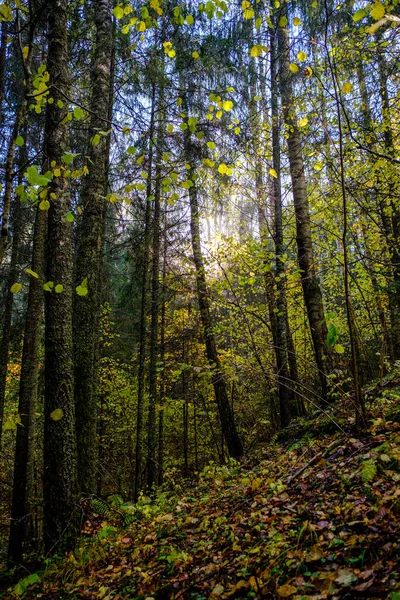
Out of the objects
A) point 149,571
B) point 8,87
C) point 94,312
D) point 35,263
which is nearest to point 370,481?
point 149,571

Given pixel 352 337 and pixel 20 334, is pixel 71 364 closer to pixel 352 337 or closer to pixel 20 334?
pixel 352 337

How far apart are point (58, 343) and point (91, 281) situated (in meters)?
1.40

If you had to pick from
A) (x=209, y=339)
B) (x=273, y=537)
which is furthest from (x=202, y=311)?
(x=273, y=537)

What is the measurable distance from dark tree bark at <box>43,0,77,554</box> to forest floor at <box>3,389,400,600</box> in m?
0.42

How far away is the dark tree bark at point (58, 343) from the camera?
382 centimetres

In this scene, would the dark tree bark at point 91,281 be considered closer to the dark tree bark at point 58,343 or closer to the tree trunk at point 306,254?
the dark tree bark at point 58,343

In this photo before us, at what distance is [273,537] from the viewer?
8.31 ft

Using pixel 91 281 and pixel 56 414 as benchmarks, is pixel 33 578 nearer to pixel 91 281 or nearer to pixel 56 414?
pixel 56 414

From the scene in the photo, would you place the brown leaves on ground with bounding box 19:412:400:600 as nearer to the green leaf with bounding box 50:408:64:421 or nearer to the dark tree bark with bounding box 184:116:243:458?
the green leaf with bounding box 50:408:64:421

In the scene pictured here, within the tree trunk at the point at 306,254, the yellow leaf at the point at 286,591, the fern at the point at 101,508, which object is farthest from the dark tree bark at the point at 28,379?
the yellow leaf at the point at 286,591

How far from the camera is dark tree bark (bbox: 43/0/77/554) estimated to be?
3.82 m

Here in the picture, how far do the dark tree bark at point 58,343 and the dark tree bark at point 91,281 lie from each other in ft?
2.84

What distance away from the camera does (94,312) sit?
528cm

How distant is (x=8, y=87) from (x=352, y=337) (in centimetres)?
883
